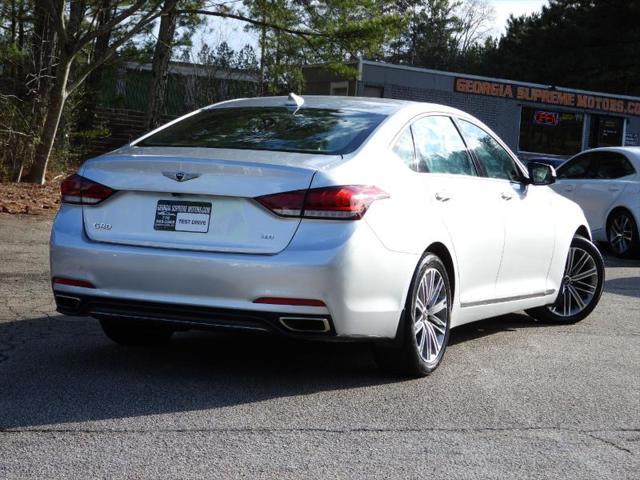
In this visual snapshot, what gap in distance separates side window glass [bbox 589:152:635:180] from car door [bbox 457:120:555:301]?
287 inches

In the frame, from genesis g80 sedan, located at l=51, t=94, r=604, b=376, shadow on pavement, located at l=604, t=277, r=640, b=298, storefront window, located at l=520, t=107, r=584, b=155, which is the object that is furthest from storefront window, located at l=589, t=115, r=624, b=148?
genesis g80 sedan, located at l=51, t=94, r=604, b=376

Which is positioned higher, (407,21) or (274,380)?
(407,21)

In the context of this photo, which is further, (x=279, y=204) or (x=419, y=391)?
(x=419, y=391)

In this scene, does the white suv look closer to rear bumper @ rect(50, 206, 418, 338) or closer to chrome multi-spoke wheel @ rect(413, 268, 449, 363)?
chrome multi-spoke wheel @ rect(413, 268, 449, 363)

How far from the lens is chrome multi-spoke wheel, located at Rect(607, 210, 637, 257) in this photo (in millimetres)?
14250

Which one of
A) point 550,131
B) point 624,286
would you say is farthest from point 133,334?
point 550,131

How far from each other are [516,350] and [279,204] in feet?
8.08

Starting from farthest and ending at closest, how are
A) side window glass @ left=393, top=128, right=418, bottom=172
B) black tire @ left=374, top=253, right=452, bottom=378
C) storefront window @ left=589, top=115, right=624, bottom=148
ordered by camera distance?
1. storefront window @ left=589, top=115, right=624, bottom=148
2. side window glass @ left=393, top=128, right=418, bottom=172
3. black tire @ left=374, top=253, right=452, bottom=378

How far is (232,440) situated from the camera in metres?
4.45

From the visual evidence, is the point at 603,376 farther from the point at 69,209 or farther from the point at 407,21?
the point at 407,21

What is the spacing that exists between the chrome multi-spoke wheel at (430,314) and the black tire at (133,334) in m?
1.51

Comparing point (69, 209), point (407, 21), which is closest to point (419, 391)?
point (69, 209)

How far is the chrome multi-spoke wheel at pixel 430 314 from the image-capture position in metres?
5.81

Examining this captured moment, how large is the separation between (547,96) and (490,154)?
1304 inches
